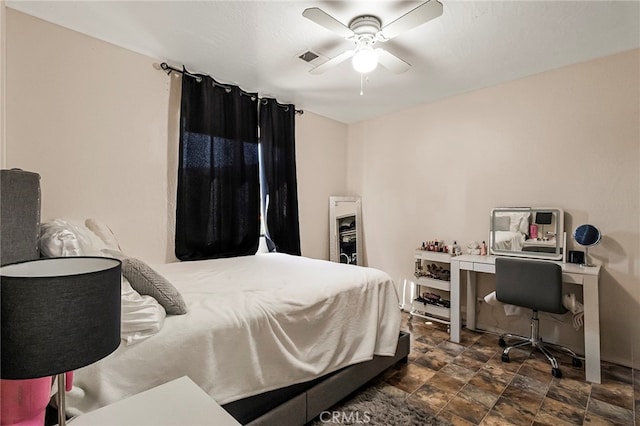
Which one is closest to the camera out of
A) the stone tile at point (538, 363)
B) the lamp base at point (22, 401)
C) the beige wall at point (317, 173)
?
the lamp base at point (22, 401)

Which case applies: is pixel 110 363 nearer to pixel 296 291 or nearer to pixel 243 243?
pixel 296 291

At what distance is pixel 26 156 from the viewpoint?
208 cm

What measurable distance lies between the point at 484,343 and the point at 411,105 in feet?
9.05

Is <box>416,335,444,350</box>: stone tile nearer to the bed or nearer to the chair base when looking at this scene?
the chair base

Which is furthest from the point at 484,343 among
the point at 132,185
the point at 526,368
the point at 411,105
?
the point at 132,185

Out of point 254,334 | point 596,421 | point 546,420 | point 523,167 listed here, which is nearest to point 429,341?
point 546,420

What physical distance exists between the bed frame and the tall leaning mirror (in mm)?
1863

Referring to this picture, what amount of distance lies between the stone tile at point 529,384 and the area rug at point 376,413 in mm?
811

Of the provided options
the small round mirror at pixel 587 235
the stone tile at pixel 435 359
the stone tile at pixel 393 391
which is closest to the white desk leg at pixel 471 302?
the stone tile at pixel 435 359

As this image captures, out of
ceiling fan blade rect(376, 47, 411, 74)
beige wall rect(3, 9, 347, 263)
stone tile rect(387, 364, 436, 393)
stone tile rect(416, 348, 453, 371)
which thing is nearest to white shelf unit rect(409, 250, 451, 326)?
stone tile rect(416, 348, 453, 371)

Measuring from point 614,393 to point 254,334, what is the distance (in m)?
2.51

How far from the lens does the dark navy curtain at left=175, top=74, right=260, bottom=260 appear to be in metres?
2.81

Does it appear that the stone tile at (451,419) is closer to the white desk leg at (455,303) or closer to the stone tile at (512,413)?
the stone tile at (512,413)

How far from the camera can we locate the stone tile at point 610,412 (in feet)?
5.96
